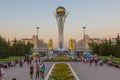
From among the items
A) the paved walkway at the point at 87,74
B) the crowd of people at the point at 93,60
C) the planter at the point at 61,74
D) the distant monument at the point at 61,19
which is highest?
the distant monument at the point at 61,19

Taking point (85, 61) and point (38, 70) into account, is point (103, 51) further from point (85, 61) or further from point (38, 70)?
point (38, 70)

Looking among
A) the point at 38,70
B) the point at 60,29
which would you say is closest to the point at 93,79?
the point at 38,70

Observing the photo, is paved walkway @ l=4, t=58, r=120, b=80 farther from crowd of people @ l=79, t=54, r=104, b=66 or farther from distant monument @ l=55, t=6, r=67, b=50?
distant monument @ l=55, t=6, r=67, b=50

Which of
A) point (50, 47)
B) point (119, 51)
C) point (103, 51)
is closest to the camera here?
point (119, 51)

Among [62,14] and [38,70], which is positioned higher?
[62,14]

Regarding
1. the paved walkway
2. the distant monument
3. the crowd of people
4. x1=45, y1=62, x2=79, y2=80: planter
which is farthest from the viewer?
the distant monument

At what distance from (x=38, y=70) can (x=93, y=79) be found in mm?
4692

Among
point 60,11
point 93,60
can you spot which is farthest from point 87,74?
point 60,11

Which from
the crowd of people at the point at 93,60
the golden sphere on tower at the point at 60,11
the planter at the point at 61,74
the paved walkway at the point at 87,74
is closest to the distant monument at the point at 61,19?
the golden sphere on tower at the point at 60,11

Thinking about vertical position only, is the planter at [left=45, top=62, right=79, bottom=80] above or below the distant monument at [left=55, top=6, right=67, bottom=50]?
below

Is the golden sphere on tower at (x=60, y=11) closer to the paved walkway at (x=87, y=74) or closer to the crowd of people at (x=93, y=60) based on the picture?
the crowd of people at (x=93, y=60)

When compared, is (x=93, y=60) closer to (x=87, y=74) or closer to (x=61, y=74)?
(x=87, y=74)

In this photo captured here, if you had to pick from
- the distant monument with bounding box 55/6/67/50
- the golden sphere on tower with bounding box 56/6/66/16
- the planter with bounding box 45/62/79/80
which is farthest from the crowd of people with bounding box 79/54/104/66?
the golden sphere on tower with bounding box 56/6/66/16

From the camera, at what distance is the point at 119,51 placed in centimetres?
7725
